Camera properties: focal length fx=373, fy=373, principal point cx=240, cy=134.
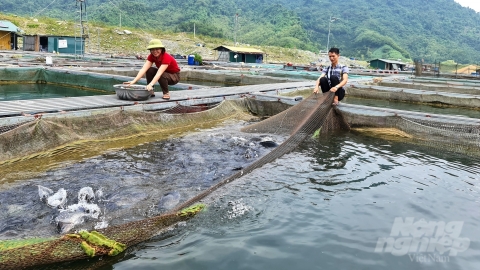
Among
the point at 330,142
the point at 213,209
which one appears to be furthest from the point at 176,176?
the point at 330,142

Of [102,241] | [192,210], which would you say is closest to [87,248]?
[102,241]

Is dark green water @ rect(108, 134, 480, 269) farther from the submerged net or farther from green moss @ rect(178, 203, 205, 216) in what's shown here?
the submerged net

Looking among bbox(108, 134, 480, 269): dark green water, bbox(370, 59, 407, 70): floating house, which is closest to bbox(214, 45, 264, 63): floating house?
bbox(370, 59, 407, 70): floating house

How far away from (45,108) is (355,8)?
13305cm

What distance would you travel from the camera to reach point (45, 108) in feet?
20.7

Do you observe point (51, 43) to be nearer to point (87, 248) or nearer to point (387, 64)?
point (87, 248)

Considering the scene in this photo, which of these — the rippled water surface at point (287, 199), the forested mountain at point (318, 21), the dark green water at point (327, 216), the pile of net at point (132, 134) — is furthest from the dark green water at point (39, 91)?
the forested mountain at point (318, 21)

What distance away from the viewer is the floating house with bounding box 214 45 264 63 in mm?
35853

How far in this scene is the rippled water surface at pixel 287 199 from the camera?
3.00m

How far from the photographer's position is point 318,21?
10744 cm

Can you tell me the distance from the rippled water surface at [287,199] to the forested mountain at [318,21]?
193ft

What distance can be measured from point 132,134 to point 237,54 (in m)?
30.5

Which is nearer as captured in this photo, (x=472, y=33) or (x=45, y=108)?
(x=45, y=108)

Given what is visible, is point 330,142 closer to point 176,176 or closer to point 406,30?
point 176,176
